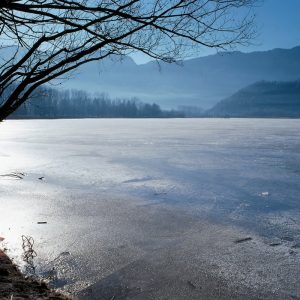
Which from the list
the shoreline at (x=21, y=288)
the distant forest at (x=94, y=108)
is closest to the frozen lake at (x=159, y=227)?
the shoreline at (x=21, y=288)

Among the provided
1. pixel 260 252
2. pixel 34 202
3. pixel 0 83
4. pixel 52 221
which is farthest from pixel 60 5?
pixel 34 202

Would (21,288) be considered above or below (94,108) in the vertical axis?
below

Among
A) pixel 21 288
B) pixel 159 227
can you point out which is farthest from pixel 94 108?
pixel 21 288

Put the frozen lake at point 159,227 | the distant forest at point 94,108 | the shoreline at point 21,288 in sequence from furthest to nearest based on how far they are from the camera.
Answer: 1. the distant forest at point 94,108
2. the frozen lake at point 159,227
3. the shoreline at point 21,288

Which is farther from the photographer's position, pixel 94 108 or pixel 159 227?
pixel 94 108

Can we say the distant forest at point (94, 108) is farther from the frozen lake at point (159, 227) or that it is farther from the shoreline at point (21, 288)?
the shoreline at point (21, 288)

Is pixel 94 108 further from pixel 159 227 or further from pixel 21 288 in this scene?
pixel 21 288

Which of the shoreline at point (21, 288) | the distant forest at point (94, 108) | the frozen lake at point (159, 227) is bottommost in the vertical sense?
the frozen lake at point (159, 227)

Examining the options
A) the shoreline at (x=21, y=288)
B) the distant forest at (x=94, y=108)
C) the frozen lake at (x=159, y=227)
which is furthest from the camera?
the distant forest at (x=94, y=108)

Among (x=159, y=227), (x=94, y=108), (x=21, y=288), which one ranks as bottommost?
(x=159, y=227)

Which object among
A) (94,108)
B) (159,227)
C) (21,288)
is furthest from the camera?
(94,108)

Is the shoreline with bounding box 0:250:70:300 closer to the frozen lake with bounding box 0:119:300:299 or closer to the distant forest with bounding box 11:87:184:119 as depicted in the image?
the frozen lake with bounding box 0:119:300:299

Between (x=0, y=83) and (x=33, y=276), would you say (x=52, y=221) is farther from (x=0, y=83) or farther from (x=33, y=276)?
(x=0, y=83)

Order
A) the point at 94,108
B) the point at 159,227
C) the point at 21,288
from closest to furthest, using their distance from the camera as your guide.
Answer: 1. the point at 21,288
2. the point at 159,227
3. the point at 94,108
